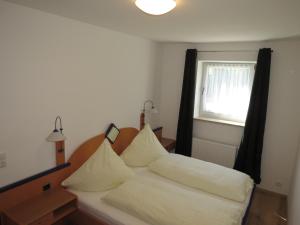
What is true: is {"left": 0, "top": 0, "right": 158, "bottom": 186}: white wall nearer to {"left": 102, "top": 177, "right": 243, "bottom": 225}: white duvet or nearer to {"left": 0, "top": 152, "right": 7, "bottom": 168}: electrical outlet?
{"left": 0, "top": 152, "right": 7, "bottom": 168}: electrical outlet

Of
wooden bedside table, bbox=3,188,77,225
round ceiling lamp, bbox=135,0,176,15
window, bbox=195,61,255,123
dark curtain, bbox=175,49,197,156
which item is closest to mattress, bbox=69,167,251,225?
wooden bedside table, bbox=3,188,77,225

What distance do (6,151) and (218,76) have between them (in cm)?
316

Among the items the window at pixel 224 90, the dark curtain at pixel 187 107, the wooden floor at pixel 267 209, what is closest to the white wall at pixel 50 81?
the dark curtain at pixel 187 107

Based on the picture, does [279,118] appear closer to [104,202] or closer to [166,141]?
[166,141]

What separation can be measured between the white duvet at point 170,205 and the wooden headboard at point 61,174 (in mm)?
591

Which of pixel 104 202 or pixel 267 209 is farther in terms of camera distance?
pixel 267 209

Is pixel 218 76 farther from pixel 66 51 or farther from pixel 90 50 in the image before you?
pixel 66 51

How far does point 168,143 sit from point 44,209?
2.29 metres

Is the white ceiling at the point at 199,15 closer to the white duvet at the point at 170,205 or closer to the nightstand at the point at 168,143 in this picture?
the white duvet at the point at 170,205

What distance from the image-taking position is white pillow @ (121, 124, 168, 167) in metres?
2.95

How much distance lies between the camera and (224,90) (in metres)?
3.62

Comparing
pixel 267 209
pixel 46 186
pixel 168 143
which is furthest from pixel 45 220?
pixel 267 209

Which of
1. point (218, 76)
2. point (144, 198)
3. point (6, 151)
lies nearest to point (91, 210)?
point (144, 198)

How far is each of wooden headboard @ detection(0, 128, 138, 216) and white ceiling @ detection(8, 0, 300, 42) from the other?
1.45m
